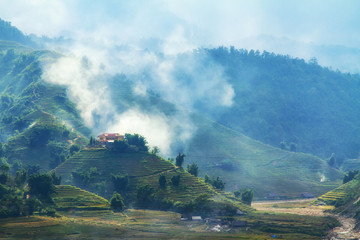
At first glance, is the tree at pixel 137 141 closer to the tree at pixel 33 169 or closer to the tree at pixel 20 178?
the tree at pixel 33 169

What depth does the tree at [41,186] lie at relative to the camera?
12669 centimetres

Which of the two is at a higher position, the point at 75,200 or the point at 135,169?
the point at 135,169

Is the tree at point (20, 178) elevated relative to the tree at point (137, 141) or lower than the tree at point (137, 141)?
lower

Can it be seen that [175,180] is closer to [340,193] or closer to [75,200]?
[75,200]

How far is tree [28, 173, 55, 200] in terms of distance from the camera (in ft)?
416

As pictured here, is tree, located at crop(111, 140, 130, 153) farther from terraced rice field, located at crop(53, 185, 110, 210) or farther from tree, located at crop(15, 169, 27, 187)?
tree, located at crop(15, 169, 27, 187)

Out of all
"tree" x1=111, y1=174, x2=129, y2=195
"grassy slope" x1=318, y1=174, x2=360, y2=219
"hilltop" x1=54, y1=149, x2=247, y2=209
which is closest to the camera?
"grassy slope" x1=318, y1=174, x2=360, y2=219

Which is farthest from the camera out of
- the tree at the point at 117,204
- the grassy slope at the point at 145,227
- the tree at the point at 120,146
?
the tree at the point at 120,146

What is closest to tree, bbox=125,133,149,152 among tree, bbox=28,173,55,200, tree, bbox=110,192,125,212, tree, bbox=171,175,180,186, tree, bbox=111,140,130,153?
tree, bbox=111,140,130,153

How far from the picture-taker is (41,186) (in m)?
127

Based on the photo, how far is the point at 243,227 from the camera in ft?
382

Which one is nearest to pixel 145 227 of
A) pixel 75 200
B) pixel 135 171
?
pixel 75 200

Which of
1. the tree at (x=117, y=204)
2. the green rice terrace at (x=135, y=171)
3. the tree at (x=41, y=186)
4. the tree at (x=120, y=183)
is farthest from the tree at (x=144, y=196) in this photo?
the tree at (x=41, y=186)

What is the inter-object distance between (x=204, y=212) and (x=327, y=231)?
104ft
